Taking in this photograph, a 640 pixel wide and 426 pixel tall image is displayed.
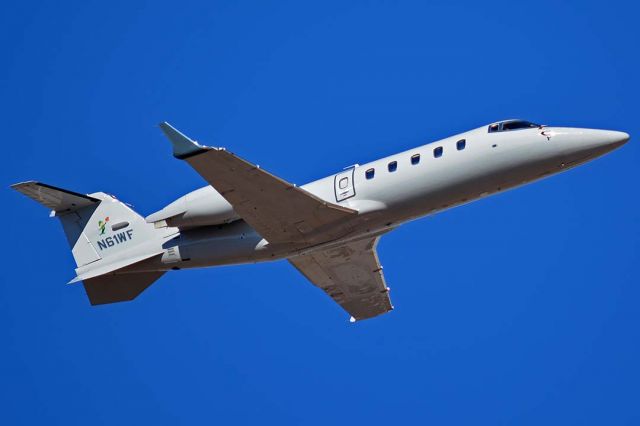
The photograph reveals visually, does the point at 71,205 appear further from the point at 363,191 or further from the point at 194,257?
the point at 363,191

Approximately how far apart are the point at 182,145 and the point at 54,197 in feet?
20.7

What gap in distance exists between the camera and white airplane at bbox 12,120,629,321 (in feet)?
74.7

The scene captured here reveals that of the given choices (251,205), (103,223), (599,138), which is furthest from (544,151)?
(103,223)

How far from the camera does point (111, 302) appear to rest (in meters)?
26.5

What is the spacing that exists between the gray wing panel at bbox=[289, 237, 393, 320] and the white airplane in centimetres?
20

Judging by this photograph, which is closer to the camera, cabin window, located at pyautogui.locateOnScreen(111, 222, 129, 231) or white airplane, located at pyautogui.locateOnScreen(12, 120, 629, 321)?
white airplane, located at pyautogui.locateOnScreen(12, 120, 629, 321)

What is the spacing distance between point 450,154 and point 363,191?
2.18m

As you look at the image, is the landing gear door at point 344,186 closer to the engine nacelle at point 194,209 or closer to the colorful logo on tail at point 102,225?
the engine nacelle at point 194,209

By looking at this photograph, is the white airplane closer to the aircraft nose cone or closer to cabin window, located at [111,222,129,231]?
the aircraft nose cone

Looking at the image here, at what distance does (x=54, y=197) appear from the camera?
26484mm

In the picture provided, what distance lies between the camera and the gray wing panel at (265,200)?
21.9 metres

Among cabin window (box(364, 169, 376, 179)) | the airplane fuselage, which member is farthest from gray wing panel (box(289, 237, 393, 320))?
cabin window (box(364, 169, 376, 179))

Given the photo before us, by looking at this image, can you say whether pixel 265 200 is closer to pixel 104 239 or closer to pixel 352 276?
pixel 352 276

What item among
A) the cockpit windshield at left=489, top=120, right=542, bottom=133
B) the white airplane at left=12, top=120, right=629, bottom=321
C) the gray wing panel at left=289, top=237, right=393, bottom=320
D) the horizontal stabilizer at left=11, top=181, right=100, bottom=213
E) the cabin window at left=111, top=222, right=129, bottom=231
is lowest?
the gray wing panel at left=289, top=237, right=393, bottom=320
